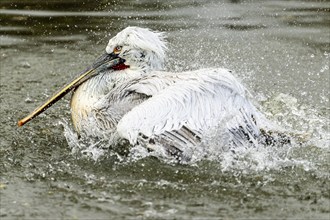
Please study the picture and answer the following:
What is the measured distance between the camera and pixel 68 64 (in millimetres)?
8688

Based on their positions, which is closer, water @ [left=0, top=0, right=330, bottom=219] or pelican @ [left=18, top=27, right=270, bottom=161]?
water @ [left=0, top=0, right=330, bottom=219]

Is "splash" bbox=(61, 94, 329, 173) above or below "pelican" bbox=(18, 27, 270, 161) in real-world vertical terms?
below

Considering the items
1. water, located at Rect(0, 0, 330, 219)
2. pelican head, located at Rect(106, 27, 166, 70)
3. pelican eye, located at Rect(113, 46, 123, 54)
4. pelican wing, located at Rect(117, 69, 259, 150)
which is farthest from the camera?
pelican eye, located at Rect(113, 46, 123, 54)

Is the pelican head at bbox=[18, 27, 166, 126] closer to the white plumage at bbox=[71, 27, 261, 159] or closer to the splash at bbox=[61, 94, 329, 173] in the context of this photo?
the white plumage at bbox=[71, 27, 261, 159]

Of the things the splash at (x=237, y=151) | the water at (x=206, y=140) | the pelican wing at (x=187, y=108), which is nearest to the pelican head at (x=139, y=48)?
the pelican wing at (x=187, y=108)

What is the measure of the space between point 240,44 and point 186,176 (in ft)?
12.2

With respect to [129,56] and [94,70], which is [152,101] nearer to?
[129,56]

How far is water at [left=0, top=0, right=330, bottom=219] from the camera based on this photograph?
526 centimetres

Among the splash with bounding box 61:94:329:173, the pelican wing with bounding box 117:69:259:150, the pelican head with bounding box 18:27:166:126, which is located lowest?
the splash with bounding box 61:94:329:173

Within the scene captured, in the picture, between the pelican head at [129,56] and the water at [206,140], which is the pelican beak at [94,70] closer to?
the pelican head at [129,56]

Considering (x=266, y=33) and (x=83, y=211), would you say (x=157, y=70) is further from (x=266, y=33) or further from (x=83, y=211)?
(x=266, y=33)

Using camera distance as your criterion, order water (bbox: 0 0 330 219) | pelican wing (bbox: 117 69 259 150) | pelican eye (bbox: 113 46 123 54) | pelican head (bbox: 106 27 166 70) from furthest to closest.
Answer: pelican eye (bbox: 113 46 123 54), pelican head (bbox: 106 27 166 70), pelican wing (bbox: 117 69 259 150), water (bbox: 0 0 330 219)

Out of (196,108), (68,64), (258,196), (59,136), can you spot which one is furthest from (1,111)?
(258,196)

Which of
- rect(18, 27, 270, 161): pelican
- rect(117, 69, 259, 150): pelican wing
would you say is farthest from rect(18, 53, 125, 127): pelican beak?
rect(117, 69, 259, 150): pelican wing
